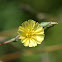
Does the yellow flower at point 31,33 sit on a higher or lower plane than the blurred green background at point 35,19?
lower

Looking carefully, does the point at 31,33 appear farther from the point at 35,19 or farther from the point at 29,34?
the point at 35,19

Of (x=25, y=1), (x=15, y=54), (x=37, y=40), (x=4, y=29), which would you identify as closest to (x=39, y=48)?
(x=15, y=54)

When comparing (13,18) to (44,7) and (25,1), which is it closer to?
(25,1)

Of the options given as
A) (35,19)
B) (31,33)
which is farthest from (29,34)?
(35,19)

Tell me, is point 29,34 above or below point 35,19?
below

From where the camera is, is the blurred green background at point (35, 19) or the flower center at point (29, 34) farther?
the blurred green background at point (35, 19)

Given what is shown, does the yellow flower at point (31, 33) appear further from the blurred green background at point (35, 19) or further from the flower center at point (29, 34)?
the blurred green background at point (35, 19)

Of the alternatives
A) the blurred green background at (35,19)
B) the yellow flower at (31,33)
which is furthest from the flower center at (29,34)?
the blurred green background at (35,19)
